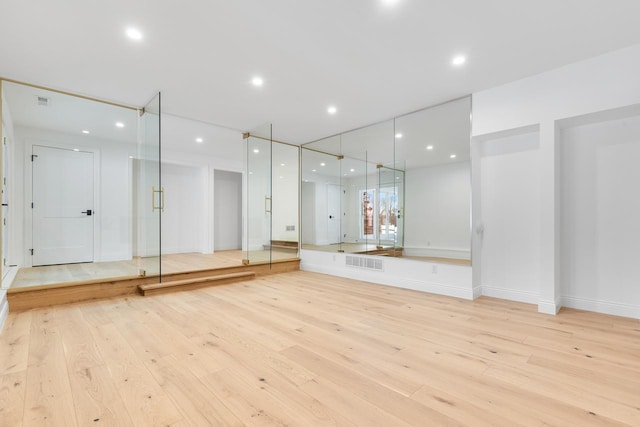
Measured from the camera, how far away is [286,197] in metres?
6.28

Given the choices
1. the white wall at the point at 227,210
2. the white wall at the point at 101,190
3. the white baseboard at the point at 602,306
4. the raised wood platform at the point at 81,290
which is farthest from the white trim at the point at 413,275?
the white wall at the point at 227,210

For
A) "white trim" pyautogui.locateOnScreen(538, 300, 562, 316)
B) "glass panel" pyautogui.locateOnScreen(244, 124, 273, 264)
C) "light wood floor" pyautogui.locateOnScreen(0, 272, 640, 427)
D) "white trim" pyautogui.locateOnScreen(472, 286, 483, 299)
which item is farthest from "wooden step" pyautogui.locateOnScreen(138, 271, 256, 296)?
"white trim" pyautogui.locateOnScreen(538, 300, 562, 316)

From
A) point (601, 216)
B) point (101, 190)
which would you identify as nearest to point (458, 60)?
point (601, 216)

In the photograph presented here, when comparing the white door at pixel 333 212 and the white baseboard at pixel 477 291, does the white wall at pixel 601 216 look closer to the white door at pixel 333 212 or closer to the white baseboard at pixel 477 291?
the white baseboard at pixel 477 291

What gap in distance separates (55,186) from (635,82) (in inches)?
287

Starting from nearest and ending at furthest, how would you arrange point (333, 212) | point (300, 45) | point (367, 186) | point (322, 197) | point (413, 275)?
1. point (300, 45)
2. point (413, 275)
3. point (367, 186)
4. point (333, 212)
5. point (322, 197)

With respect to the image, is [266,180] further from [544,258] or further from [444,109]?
[544,258]

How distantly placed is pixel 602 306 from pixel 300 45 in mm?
4047

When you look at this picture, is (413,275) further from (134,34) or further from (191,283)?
(134,34)

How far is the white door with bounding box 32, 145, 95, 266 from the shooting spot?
14.7ft

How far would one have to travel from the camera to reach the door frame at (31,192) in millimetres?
4367

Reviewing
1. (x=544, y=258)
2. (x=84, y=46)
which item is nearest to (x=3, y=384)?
(x=84, y=46)

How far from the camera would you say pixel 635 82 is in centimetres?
273

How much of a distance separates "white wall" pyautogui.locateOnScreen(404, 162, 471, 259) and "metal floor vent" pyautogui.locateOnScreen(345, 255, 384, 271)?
20.2 inches
